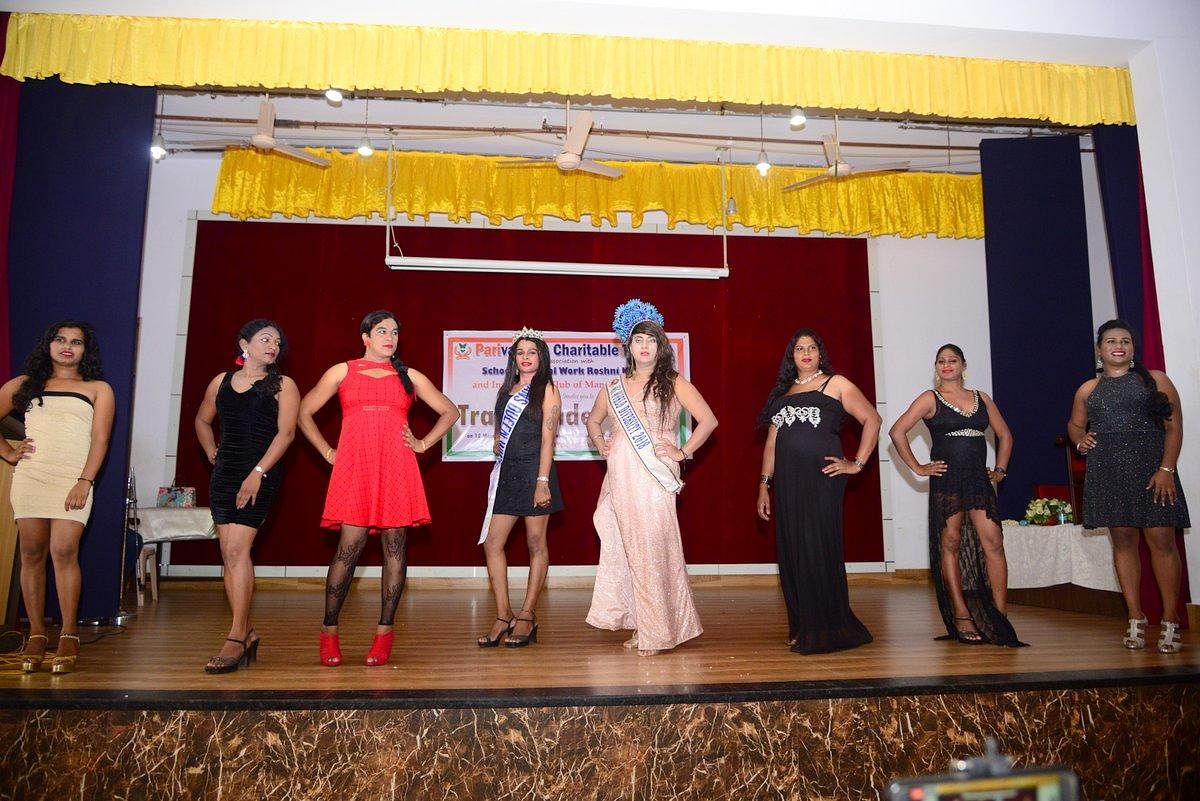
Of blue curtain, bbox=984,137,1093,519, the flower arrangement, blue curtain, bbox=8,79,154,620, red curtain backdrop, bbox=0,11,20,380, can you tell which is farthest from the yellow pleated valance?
the flower arrangement

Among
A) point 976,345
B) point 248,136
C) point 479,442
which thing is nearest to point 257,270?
point 248,136

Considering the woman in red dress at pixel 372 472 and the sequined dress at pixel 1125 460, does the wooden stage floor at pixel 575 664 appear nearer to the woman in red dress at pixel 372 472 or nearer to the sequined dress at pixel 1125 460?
the woman in red dress at pixel 372 472

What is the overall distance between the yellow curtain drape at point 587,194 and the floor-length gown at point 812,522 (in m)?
3.89

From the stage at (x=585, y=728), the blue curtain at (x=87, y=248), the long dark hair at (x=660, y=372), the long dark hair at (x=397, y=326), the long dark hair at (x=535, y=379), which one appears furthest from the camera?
the blue curtain at (x=87, y=248)

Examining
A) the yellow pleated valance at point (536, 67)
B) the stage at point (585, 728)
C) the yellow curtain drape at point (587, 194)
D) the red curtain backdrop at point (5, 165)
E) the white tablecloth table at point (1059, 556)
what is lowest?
the stage at point (585, 728)

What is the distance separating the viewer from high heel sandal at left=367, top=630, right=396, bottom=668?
3334 mm

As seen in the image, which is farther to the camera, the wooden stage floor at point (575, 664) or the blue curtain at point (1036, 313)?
the blue curtain at point (1036, 313)

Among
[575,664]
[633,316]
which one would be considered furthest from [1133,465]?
[575,664]

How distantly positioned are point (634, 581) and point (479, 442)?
393 cm

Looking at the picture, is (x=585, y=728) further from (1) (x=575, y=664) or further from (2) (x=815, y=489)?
(2) (x=815, y=489)

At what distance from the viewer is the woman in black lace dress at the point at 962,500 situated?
3.88m

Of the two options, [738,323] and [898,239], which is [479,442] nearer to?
[738,323]

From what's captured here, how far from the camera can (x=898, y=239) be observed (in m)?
8.09

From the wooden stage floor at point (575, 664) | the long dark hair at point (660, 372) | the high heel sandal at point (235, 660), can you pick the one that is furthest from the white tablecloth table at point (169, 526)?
the long dark hair at point (660, 372)
